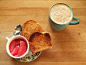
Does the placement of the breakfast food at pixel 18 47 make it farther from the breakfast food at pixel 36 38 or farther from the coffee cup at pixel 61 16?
the coffee cup at pixel 61 16

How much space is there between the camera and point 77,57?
0.84 metres

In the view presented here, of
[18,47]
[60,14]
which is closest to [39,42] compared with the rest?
[18,47]

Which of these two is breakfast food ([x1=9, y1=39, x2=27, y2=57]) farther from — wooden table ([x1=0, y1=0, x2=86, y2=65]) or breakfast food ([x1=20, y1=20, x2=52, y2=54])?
wooden table ([x1=0, y1=0, x2=86, y2=65])

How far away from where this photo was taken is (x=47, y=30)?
2.92ft

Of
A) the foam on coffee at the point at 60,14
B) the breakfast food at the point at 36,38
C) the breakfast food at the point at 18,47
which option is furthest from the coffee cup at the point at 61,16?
the breakfast food at the point at 18,47

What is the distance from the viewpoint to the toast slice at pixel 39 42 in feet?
2.41

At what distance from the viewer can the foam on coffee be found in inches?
27.5

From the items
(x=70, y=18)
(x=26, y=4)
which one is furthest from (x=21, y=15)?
(x=70, y=18)

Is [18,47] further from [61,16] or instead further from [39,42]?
[61,16]

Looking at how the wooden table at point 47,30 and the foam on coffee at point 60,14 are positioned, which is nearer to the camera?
the foam on coffee at point 60,14

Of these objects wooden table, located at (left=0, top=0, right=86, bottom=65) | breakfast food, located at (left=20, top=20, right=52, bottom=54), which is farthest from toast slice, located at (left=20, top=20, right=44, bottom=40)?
wooden table, located at (left=0, top=0, right=86, bottom=65)

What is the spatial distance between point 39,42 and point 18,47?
162 millimetres

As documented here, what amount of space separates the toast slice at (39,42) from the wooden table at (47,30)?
112mm

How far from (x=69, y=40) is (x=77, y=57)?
16 centimetres
